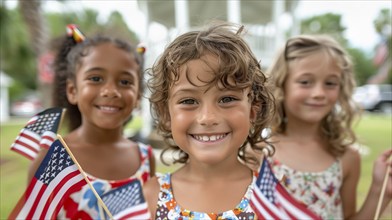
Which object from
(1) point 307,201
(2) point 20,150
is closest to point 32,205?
(2) point 20,150

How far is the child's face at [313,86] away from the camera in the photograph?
2.48 metres

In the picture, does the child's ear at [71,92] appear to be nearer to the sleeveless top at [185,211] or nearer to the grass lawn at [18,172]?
the sleeveless top at [185,211]

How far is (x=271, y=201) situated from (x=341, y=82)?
1137mm

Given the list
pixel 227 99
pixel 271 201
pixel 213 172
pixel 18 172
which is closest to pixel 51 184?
pixel 213 172

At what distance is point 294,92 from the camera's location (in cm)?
255

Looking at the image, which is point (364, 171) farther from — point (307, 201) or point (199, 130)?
point (199, 130)

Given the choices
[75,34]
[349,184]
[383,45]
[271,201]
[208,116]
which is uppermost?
[75,34]

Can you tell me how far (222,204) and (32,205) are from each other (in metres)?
0.86

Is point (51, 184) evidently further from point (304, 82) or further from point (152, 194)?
point (304, 82)

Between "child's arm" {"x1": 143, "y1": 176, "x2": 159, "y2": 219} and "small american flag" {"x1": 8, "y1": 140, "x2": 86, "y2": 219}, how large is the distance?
29cm

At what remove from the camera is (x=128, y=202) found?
6.12ft

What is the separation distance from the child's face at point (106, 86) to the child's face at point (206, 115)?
73cm

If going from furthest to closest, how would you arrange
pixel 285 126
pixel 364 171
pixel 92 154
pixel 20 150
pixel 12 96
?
1. pixel 12 96
2. pixel 364 171
3. pixel 285 126
4. pixel 92 154
5. pixel 20 150

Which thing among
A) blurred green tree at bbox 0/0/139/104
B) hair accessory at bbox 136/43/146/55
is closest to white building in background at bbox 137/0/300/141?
blurred green tree at bbox 0/0/139/104
